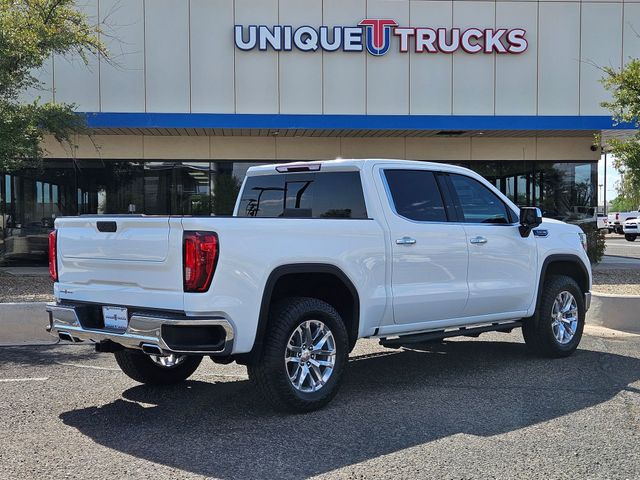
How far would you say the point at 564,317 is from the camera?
7.46 meters

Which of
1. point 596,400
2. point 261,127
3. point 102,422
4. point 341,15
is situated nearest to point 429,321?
point 596,400

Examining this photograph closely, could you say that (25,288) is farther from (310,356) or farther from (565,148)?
(565,148)

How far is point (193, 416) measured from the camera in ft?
17.3

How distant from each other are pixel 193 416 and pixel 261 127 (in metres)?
11.1

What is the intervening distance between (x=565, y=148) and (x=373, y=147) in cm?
517

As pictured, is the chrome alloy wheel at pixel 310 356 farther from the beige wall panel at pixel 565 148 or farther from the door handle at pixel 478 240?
the beige wall panel at pixel 565 148

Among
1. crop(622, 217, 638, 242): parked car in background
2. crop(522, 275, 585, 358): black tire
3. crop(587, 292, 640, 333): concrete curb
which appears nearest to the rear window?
crop(522, 275, 585, 358): black tire

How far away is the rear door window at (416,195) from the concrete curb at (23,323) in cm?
528

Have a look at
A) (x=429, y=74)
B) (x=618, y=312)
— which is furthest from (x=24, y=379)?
(x=429, y=74)

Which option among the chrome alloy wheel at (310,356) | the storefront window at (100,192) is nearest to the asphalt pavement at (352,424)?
the chrome alloy wheel at (310,356)

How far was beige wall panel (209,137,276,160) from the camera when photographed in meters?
17.3

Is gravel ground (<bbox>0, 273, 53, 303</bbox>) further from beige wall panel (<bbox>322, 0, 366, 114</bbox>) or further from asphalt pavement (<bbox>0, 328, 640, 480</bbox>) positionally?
beige wall panel (<bbox>322, 0, 366, 114</bbox>)

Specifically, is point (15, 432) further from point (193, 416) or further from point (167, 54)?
point (167, 54)

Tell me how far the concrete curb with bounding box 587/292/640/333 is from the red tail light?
6.95m
